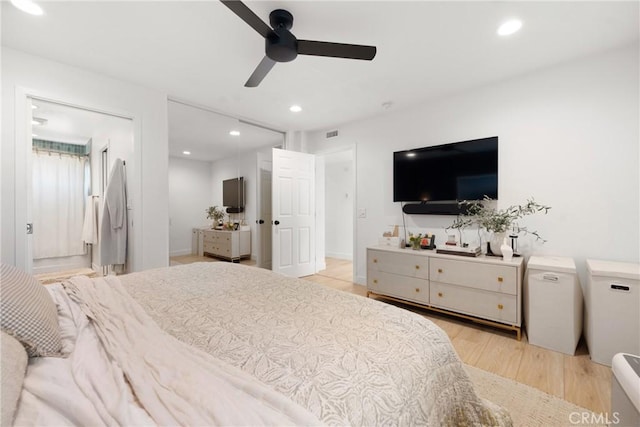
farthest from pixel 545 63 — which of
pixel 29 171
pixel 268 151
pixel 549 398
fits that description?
pixel 29 171

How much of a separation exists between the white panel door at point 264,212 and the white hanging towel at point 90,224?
204cm

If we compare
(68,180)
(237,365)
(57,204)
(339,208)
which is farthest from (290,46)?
(339,208)

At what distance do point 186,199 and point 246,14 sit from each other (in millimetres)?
2645

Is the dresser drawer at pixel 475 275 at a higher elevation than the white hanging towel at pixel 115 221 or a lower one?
lower

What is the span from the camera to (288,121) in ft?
13.3

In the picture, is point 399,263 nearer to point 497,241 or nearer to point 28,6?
point 497,241

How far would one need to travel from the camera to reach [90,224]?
269cm

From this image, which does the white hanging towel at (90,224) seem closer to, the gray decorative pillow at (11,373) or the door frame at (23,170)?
the door frame at (23,170)

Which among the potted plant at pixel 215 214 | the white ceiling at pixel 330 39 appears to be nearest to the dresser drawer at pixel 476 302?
the white ceiling at pixel 330 39

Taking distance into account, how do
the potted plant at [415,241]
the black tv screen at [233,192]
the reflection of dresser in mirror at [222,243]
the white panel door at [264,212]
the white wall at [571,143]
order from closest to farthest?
the white wall at [571,143] → the potted plant at [415,241] → the reflection of dresser in mirror at [222,243] → the black tv screen at [233,192] → the white panel door at [264,212]

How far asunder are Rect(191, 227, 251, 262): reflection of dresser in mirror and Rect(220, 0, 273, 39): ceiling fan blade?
281 centimetres

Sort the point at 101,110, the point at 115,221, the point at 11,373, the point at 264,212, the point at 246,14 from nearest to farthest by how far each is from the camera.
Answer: the point at 11,373 < the point at 246,14 < the point at 101,110 < the point at 115,221 < the point at 264,212

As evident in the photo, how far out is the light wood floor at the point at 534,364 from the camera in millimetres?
1682

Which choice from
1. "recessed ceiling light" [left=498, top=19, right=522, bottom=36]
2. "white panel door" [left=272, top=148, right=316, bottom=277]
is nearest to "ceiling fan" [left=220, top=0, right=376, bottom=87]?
"recessed ceiling light" [left=498, top=19, right=522, bottom=36]
